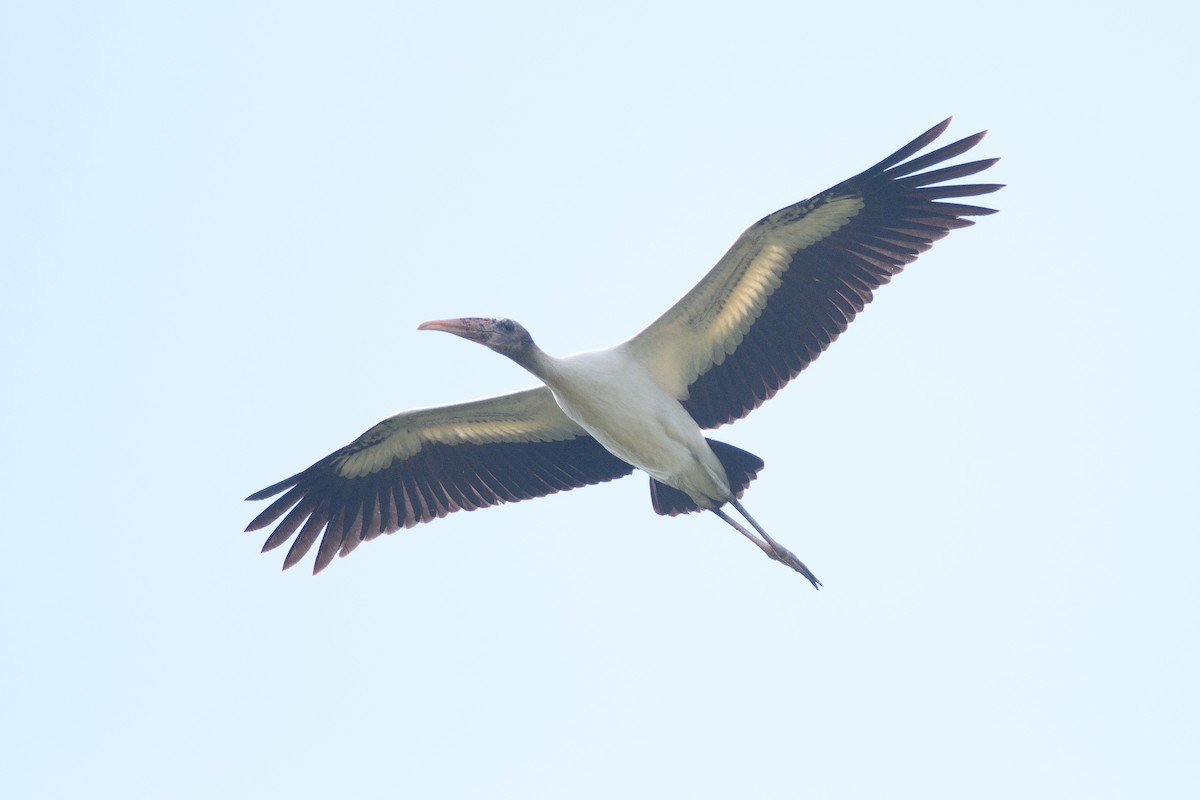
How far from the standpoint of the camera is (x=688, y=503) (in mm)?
14586

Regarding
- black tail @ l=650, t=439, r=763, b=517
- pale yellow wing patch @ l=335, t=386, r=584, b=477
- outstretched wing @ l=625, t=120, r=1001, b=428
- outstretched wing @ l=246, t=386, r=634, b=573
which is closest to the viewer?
outstretched wing @ l=625, t=120, r=1001, b=428

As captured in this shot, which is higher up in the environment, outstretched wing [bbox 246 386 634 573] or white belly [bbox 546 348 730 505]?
outstretched wing [bbox 246 386 634 573]

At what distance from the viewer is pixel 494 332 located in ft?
45.5

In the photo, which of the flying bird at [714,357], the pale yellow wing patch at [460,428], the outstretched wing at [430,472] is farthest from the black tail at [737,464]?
the pale yellow wing patch at [460,428]

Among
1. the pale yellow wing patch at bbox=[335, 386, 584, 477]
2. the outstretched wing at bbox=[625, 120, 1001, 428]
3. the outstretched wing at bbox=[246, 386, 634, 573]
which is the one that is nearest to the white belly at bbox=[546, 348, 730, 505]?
the outstretched wing at bbox=[625, 120, 1001, 428]

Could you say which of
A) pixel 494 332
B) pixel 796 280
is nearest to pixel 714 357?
pixel 796 280

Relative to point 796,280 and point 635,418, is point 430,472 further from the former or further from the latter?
point 796,280

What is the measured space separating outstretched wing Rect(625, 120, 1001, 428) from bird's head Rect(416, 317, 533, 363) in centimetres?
98

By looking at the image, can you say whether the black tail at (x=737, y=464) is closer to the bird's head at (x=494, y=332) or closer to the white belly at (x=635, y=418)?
the white belly at (x=635, y=418)

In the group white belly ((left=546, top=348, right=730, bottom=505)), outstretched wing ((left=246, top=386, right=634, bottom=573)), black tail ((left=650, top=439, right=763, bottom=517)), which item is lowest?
black tail ((left=650, top=439, right=763, bottom=517))

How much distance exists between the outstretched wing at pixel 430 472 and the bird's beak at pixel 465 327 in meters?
1.05

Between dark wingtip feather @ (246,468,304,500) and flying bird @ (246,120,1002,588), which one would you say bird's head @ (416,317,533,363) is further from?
dark wingtip feather @ (246,468,304,500)

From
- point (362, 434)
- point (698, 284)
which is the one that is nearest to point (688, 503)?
point (698, 284)

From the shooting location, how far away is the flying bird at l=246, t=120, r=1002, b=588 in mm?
13570
